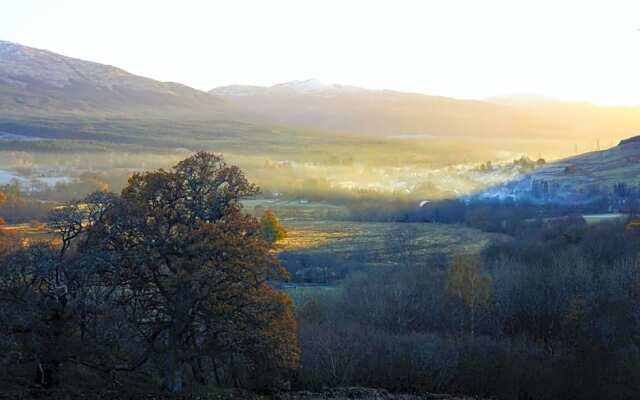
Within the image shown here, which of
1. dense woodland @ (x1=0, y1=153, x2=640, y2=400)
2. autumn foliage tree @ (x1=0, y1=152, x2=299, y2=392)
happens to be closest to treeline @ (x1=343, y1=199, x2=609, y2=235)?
dense woodland @ (x1=0, y1=153, x2=640, y2=400)

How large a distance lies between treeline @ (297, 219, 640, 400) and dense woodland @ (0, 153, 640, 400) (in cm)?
8

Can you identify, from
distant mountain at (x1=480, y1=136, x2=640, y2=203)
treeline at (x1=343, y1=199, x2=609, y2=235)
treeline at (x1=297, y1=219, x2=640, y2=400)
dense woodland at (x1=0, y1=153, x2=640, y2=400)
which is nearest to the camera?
dense woodland at (x1=0, y1=153, x2=640, y2=400)

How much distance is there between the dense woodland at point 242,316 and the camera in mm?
17797

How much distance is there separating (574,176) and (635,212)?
32.2 m

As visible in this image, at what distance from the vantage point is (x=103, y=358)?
18.4 metres

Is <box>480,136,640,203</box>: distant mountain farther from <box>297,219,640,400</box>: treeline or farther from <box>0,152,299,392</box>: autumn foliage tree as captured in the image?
<box>0,152,299,392</box>: autumn foliage tree

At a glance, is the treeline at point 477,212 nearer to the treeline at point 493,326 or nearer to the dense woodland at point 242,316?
the treeline at point 493,326

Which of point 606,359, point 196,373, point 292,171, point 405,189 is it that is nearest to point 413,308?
point 606,359

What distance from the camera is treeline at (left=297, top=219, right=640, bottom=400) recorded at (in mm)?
27516

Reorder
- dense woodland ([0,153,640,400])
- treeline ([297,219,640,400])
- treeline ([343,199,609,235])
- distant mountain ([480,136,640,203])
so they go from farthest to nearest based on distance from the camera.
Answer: distant mountain ([480,136,640,203]), treeline ([343,199,609,235]), treeline ([297,219,640,400]), dense woodland ([0,153,640,400])

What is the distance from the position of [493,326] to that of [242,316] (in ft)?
68.1

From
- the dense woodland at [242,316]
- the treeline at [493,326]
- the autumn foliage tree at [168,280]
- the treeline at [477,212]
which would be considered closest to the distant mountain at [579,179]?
the treeline at [477,212]

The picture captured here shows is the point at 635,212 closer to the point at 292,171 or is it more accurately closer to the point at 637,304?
the point at 637,304

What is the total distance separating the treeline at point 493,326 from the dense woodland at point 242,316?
0.27 ft
